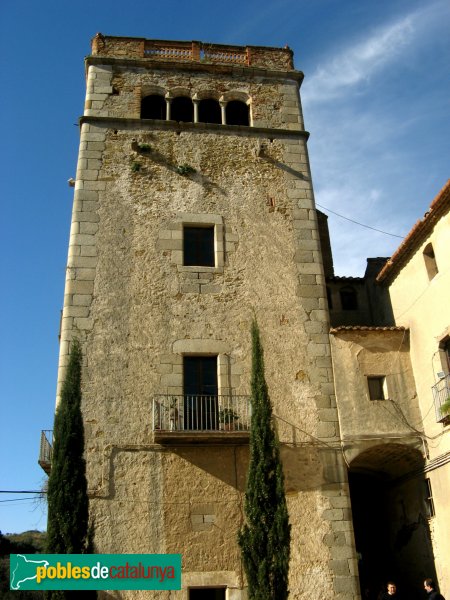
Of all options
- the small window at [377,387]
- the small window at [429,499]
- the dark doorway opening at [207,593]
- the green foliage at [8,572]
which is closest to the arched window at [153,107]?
the small window at [377,387]

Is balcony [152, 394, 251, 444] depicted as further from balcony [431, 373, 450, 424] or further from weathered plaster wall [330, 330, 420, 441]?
balcony [431, 373, 450, 424]

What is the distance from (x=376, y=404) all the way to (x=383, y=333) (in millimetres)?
1655

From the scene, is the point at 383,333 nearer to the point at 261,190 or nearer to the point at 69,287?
the point at 261,190

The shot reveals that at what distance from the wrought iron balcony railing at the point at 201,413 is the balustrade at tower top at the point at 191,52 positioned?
9.15 m

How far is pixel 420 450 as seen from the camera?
13328mm

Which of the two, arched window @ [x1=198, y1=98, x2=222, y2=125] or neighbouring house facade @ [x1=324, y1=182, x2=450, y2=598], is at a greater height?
arched window @ [x1=198, y1=98, x2=222, y2=125]

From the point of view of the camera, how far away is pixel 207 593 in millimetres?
11539

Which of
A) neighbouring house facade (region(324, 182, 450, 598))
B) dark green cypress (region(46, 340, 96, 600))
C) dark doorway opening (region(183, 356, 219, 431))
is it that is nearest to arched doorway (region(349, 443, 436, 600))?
neighbouring house facade (region(324, 182, 450, 598))

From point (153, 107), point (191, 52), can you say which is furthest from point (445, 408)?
point (191, 52)

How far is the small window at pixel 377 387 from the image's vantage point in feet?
44.7

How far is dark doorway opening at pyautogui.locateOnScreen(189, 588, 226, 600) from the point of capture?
453 inches

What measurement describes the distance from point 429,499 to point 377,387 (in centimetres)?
260

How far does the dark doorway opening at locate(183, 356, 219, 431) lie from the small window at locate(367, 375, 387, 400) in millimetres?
3248

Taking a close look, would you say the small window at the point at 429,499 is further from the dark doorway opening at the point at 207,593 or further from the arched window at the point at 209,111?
the arched window at the point at 209,111
